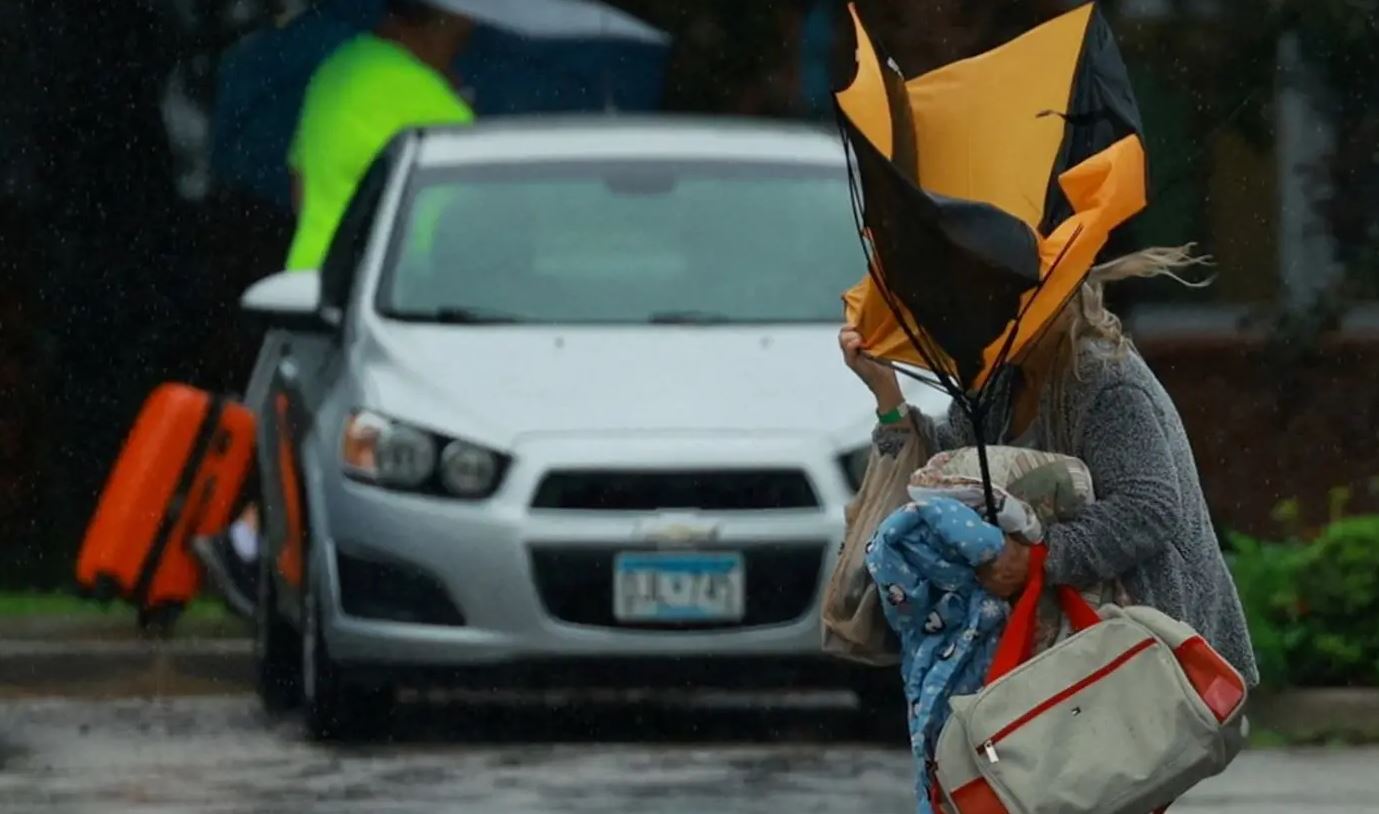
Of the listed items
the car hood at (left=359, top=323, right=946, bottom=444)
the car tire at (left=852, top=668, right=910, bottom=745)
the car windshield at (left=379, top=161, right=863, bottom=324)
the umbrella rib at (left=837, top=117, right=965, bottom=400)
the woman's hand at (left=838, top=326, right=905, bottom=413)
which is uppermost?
the umbrella rib at (left=837, top=117, right=965, bottom=400)

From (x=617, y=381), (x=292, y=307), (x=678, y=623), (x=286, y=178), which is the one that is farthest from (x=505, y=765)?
(x=286, y=178)

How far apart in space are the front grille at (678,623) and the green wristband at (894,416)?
3.76 metres

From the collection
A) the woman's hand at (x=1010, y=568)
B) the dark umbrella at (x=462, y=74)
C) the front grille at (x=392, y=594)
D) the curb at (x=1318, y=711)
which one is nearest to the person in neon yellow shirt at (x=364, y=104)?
the dark umbrella at (x=462, y=74)

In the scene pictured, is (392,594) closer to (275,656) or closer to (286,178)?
(275,656)

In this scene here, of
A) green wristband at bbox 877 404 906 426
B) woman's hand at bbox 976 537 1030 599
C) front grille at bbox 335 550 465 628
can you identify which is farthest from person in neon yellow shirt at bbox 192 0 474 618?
woman's hand at bbox 976 537 1030 599

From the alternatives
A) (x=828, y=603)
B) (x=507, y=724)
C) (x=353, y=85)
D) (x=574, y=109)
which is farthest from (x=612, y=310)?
(x=828, y=603)

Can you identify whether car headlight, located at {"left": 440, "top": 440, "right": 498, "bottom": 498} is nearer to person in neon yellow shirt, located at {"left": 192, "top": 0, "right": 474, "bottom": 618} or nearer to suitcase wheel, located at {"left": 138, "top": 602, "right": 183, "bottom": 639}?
person in neon yellow shirt, located at {"left": 192, "top": 0, "right": 474, "bottom": 618}

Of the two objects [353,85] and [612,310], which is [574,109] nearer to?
[353,85]

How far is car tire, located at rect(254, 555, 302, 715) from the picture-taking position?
1038cm

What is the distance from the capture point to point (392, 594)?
31.0ft

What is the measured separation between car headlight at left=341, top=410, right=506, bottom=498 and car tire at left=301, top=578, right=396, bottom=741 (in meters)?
0.38

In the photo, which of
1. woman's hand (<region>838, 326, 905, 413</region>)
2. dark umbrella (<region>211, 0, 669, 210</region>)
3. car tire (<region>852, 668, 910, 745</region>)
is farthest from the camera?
dark umbrella (<region>211, 0, 669, 210</region>)

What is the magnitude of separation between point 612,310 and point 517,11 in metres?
2.48

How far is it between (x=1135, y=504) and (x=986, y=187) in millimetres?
483
